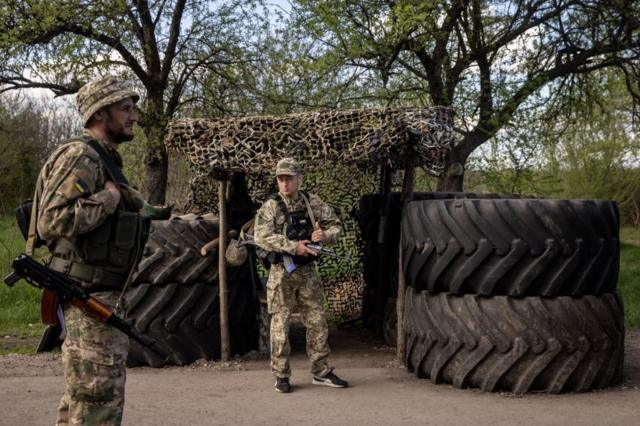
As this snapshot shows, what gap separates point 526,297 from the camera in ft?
18.7

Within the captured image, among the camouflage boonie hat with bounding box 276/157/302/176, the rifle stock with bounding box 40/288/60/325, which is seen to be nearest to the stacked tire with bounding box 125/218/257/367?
the camouflage boonie hat with bounding box 276/157/302/176

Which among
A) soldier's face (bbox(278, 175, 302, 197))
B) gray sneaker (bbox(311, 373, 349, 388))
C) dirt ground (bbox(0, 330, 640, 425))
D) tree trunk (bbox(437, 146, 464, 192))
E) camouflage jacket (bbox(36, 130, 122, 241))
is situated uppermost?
tree trunk (bbox(437, 146, 464, 192))

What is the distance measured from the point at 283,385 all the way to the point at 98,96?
121 inches

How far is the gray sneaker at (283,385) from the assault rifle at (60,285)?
8.57ft

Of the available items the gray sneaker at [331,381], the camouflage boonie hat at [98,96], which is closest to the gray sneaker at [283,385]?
the gray sneaker at [331,381]

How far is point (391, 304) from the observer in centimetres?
785

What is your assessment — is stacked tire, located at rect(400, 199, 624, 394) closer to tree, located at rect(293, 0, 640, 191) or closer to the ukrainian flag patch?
the ukrainian flag patch

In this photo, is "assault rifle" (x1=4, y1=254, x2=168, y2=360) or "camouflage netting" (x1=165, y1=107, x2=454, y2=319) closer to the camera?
"assault rifle" (x1=4, y1=254, x2=168, y2=360)

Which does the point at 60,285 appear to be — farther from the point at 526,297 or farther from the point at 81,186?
the point at 526,297

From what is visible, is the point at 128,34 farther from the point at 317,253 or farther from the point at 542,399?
the point at 542,399

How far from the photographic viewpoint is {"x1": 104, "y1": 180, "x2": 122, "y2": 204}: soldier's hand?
3.42 metres

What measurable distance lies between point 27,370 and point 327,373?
2791 millimetres

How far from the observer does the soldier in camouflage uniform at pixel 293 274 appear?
5.91m

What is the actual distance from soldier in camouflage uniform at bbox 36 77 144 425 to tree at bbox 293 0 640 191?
8.39m
